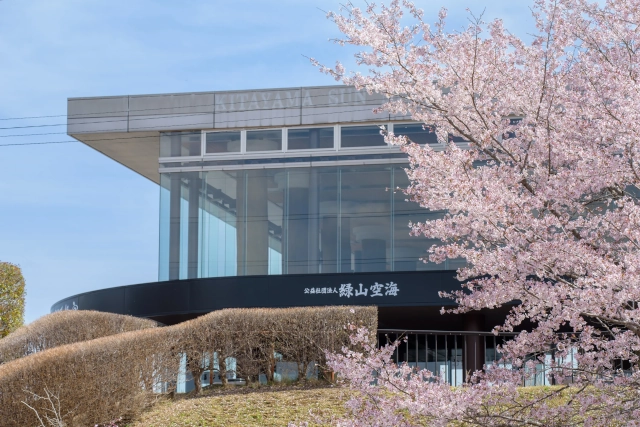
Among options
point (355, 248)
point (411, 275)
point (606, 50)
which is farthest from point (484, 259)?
point (355, 248)

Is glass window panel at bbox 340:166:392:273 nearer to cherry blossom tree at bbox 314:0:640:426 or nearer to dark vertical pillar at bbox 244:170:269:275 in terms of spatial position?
dark vertical pillar at bbox 244:170:269:275

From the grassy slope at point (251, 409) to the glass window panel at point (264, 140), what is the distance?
31.3ft

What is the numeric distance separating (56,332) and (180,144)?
338 inches

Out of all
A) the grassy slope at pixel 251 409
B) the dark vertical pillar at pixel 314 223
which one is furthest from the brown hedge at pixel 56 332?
the dark vertical pillar at pixel 314 223

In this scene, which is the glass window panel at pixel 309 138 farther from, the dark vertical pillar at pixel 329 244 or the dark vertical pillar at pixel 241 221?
the dark vertical pillar at pixel 329 244

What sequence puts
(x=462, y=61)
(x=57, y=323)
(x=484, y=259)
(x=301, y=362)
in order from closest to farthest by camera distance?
(x=484, y=259), (x=462, y=61), (x=301, y=362), (x=57, y=323)

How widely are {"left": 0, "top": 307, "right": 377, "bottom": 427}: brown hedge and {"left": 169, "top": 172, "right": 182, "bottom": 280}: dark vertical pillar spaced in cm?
817

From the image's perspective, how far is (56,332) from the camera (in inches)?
524

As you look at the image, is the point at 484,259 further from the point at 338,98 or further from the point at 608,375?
the point at 338,98

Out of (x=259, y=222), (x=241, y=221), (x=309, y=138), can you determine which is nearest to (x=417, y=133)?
(x=309, y=138)

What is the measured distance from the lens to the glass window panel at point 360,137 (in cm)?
1994

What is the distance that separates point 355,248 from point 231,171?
3.83 m

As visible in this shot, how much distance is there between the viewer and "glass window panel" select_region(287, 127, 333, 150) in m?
20.2

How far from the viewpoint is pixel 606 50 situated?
8.37 m
